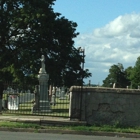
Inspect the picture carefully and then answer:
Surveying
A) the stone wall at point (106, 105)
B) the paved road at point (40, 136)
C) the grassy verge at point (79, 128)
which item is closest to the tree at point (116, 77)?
the stone wall at point (106, 105)

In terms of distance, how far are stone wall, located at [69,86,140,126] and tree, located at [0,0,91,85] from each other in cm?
1584

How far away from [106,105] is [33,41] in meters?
18.0

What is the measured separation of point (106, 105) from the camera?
1716cm

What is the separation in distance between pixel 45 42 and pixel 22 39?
2049 millimetres

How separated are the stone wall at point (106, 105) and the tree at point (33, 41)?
624 inches

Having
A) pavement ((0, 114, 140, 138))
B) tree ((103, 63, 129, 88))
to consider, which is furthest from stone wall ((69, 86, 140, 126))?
tree ((103, 63, 129, 88))

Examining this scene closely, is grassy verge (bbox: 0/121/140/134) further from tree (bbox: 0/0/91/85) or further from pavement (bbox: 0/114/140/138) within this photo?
tree (bbox: 0/0/91/85)

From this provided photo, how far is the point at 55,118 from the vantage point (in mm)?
17875

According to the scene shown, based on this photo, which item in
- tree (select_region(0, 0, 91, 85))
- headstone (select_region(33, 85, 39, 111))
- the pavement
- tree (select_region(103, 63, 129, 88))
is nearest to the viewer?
the pavement

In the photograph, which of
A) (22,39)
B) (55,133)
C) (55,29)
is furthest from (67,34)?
(55,133)

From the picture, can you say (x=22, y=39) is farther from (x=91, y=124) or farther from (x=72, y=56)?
(x=91, y=124)

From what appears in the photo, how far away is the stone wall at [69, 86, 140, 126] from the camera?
1708cm

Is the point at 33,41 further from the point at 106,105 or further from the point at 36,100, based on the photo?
the point at 106,105

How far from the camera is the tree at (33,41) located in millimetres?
33094
